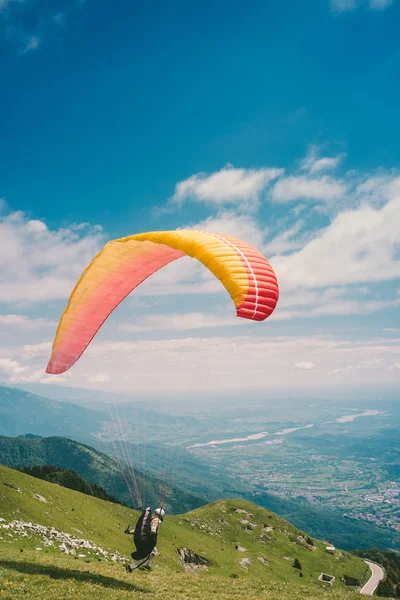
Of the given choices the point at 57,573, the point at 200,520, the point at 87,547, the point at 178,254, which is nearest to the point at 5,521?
the point at 87,547

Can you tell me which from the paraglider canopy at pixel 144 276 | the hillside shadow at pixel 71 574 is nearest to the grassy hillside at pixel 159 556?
the hillside shadow at pixel 71 574

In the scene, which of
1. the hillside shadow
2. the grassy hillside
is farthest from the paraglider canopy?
the grassy hillside

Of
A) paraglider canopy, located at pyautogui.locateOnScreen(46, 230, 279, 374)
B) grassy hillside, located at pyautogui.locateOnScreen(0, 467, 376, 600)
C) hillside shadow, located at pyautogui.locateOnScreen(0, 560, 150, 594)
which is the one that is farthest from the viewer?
grassy hillside, located at pyautogui.locateOnScreen(0, 467, 376, 600)

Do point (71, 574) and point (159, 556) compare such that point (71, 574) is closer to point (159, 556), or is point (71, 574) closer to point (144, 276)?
point (144, 276)

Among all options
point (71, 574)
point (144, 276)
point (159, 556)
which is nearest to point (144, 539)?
point (71, 574)

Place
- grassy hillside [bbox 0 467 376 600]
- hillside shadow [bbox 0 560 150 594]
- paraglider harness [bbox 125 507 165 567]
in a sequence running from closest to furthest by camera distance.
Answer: paraglider harness [bbox 125 507 165 567], hillside shadow [bbox 0 560 150 594], grassy hillside [bbox 0 467 376 600]

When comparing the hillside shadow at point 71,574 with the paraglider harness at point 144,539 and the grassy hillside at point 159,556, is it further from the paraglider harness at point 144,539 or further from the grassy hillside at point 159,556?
the paraglider harness at point 144,539

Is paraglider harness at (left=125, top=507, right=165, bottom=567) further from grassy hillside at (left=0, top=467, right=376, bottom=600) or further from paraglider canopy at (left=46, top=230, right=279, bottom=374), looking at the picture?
paraglider canopy at (left=46, top=230, right=279, bottom=374)
